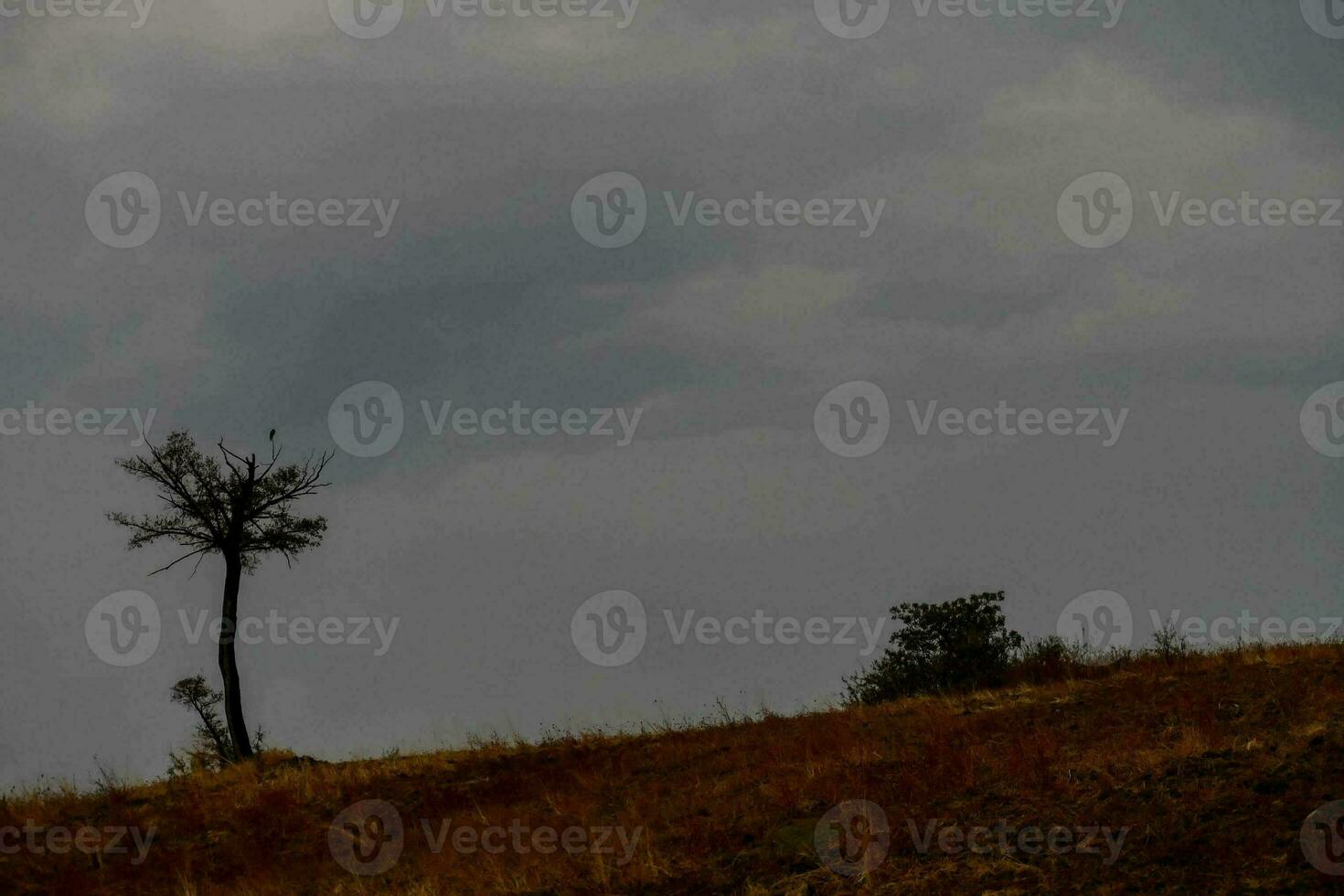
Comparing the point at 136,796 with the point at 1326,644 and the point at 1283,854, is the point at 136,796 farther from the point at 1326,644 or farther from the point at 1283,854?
the point at 1326,644

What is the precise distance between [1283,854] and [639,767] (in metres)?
10.8

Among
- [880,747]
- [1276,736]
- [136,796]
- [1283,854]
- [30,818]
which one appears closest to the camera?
[1283,854]

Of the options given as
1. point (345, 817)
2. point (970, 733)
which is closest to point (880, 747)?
point (970, 733)

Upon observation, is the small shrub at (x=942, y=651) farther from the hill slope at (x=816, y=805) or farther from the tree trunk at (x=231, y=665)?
the tree trunk at (x=231, y=665)

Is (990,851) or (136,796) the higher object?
(136,796)

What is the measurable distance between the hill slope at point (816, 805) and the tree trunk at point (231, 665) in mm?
3975

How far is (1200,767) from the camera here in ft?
47.3

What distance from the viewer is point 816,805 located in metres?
15.4

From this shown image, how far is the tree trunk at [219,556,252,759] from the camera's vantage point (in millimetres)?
28078

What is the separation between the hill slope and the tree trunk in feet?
13.0

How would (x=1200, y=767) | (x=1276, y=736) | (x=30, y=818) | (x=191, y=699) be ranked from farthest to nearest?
(x=191, y=699), (x=30, y=818), (x=1276, y=736), (x=1200, y=767)

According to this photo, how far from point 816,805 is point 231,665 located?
17913mm

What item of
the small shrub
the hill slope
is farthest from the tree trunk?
the small shrub

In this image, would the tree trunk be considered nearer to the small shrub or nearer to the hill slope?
the hill slope
